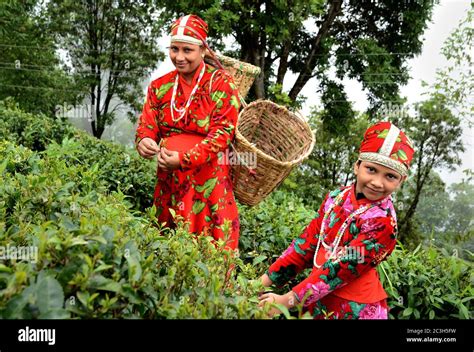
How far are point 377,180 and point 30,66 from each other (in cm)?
2085

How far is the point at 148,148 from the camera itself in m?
3.99

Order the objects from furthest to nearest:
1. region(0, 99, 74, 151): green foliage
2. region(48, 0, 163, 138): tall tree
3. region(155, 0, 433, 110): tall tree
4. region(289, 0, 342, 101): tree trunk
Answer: region(48, 0, 163, 138): tall tree
region(289, 0, 342, 101): tree trunk
region(155, 0, 433, 110): tall tree
region(0, 99, 74, 151): green foliage

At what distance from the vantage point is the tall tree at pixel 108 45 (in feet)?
77.2

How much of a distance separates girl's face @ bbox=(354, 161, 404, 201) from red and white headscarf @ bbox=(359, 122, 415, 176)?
29 millimetres

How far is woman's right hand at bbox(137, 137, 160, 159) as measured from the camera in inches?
157

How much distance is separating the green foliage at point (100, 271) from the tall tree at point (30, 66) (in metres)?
18.6

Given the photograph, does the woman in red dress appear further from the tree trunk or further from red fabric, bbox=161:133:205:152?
the tree trunk

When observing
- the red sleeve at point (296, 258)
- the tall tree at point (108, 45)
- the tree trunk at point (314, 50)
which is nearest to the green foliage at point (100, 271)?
the red sleeve at point (296, 258)

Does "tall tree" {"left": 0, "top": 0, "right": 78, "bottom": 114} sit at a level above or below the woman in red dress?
above

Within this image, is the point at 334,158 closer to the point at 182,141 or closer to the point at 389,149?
the point at 182,141

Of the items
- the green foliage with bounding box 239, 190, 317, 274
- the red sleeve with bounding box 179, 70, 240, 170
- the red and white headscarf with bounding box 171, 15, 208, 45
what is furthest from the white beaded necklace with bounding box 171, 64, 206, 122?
the green foliage with bounding box 239, 190, 317, 274
